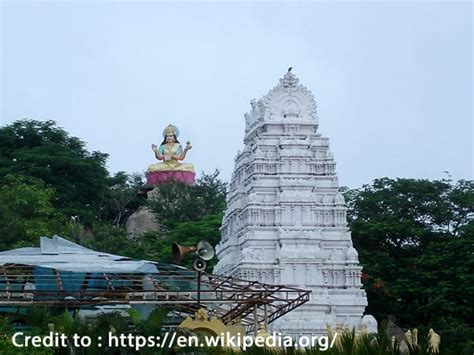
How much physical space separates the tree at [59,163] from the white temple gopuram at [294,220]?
1559 centimetres

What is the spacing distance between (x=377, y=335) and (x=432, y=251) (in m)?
36.3

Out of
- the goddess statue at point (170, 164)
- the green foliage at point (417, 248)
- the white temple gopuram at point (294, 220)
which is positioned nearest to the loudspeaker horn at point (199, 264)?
the white temple gopuram at point (294, 220)

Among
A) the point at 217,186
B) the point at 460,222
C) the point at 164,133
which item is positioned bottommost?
the point at 460,222

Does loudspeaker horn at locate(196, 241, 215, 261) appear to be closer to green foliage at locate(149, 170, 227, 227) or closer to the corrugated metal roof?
the corrugated metal roof

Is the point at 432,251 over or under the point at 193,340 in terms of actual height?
over

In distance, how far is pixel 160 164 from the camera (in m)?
75.2

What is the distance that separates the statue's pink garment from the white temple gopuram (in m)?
22.7

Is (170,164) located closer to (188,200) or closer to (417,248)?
(188,200)

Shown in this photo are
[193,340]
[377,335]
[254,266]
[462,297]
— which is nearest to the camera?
[377,335]

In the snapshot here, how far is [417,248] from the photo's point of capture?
178 feet

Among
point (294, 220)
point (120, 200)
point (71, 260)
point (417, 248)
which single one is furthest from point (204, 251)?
point (120, 200)

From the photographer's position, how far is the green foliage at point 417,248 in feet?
165

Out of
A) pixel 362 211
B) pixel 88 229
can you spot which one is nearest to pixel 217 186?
pixel 88 229

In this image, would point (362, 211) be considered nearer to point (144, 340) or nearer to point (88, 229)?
point (88, 229)
